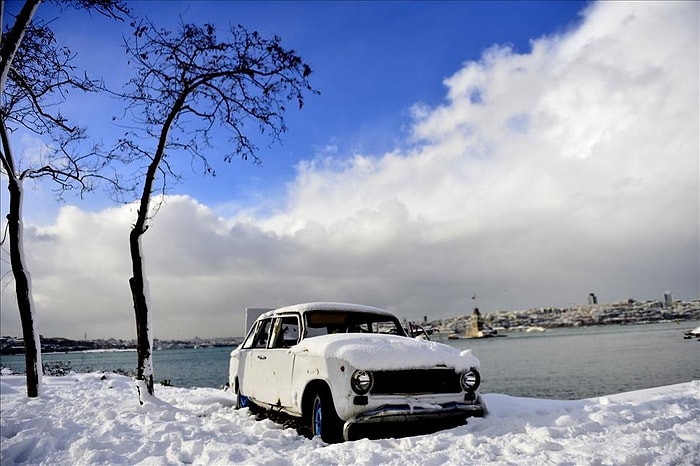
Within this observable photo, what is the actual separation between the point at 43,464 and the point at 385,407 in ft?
11.1

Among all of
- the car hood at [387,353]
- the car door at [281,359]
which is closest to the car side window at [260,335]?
the car door at [281,359]

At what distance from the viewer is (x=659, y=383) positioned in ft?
54.4

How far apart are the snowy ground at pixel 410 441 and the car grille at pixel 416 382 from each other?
0.53m

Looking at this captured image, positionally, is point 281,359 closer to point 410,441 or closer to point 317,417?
point 317,417

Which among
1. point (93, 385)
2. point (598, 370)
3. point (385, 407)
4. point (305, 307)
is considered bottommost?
point (598, 370)

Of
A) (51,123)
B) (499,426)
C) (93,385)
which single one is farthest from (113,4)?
(93,385)

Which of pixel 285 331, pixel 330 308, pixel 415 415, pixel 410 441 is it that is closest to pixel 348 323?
pixel 330 308

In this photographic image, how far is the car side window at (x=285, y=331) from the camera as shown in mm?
7586

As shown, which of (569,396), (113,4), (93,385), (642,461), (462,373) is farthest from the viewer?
(569,396)

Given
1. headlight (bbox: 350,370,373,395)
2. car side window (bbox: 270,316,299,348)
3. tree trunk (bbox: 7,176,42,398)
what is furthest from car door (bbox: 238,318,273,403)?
tree trunk (bbox: 7,176,42,398)

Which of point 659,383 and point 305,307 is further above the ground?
point 305,307

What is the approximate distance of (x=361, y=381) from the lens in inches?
219

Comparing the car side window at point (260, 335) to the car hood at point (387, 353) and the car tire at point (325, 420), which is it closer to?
the car hood at point (387, 353)

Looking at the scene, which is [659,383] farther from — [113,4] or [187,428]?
[113,4]
